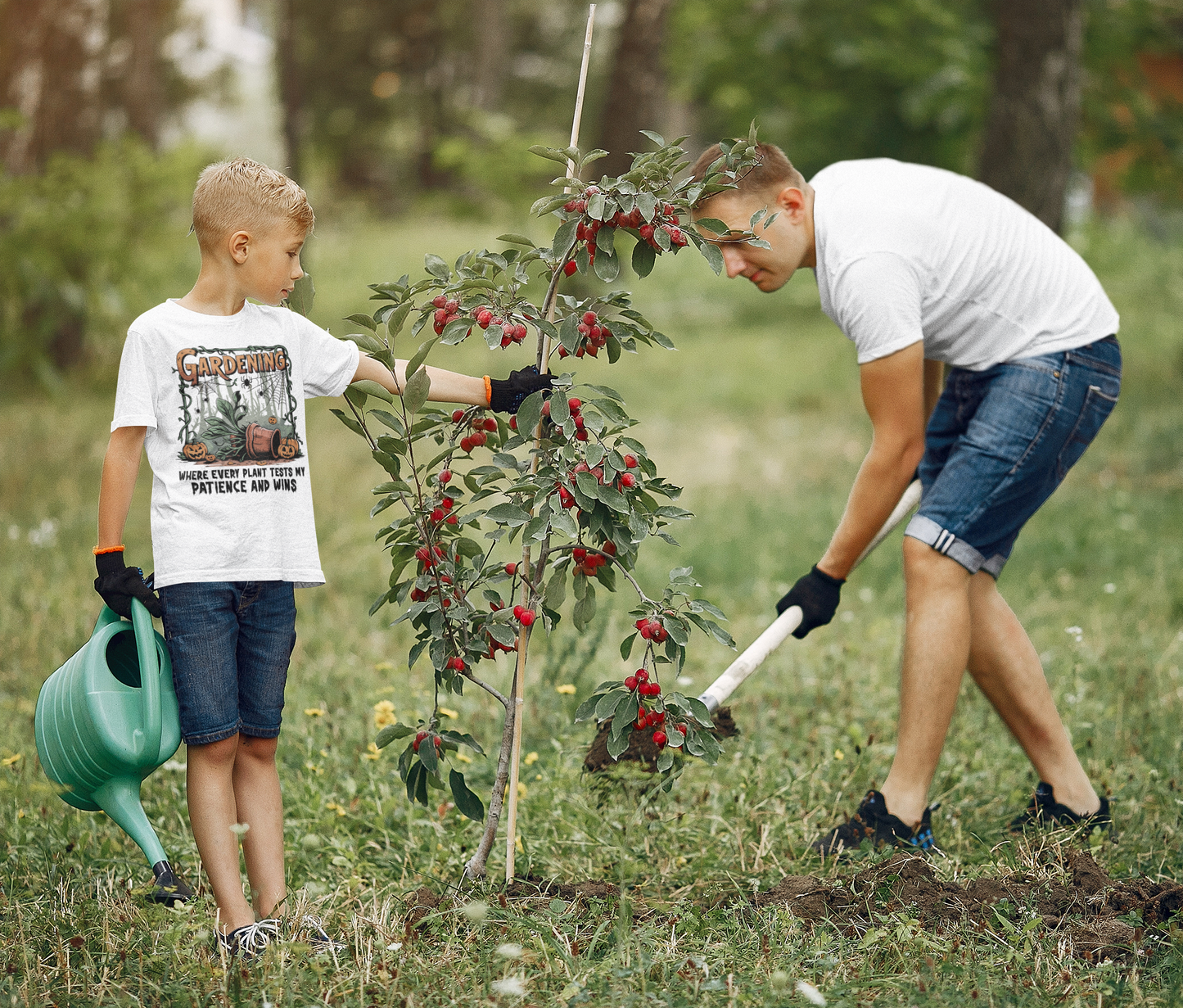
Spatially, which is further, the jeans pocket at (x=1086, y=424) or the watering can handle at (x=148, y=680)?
the jeans pocket at (x=1086, y=424)

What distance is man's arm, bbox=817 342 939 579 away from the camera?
9.34 feet

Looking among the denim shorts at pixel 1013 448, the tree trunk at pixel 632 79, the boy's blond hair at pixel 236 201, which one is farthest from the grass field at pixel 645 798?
the tree trunk at pixel 632 79

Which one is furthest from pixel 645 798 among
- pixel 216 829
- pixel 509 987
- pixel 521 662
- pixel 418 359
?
pixel 418 359

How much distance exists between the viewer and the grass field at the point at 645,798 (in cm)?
228

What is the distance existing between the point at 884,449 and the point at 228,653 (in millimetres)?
1634

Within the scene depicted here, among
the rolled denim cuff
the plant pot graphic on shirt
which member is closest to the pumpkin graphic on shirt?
the plant pot graphic on shirt

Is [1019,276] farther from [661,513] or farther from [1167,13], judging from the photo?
[1167,13]

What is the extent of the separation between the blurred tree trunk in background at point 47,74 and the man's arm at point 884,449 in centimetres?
834

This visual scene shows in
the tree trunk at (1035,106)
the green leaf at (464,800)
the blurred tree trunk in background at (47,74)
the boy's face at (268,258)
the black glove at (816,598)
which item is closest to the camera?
the boy's face at (268,258)

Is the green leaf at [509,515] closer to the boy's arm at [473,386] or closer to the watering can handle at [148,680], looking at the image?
the boy's arm at [473,386]

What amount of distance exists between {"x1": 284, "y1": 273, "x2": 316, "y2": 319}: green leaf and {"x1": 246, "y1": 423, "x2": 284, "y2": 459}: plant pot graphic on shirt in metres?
0.27

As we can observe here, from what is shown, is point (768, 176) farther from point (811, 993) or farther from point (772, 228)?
point (811, 993)

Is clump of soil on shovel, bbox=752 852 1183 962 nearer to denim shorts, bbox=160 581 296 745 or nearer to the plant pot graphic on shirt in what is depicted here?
denim shorts, bbox=160 581 296 745

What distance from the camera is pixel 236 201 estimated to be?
7.76 ft
